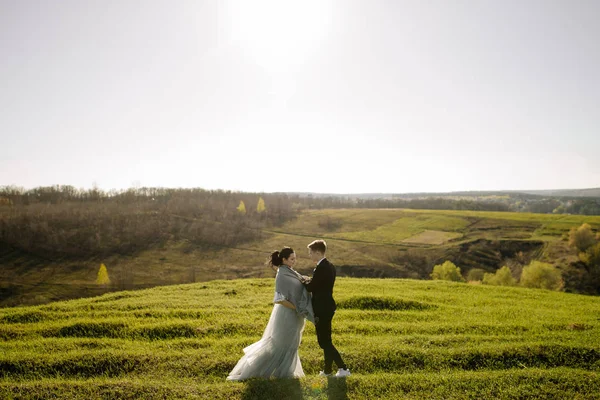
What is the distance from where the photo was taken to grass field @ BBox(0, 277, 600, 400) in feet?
31.6

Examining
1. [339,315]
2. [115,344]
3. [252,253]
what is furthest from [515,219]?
[115,344]

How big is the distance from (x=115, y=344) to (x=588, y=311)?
2211 centimetres

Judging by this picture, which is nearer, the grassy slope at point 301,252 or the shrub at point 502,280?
the shrub at point 502,280

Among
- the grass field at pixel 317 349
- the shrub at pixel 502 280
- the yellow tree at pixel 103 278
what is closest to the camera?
the grass field at pixel 317 349

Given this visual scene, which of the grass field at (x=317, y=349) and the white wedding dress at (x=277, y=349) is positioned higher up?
the white wedding dress at (x=277, y=349)

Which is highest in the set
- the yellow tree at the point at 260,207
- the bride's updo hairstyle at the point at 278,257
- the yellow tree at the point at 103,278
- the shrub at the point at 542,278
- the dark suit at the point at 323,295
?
the bride's updo hairstyle at the point at 278,257

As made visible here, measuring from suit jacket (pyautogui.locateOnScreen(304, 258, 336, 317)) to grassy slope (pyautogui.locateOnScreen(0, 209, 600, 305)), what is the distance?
90328mm

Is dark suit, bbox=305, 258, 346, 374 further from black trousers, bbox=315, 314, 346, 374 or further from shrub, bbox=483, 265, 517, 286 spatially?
shrub, bbox=483, 265, 517, 286

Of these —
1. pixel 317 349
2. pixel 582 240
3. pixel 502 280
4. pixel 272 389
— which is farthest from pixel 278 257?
pixel 582 240

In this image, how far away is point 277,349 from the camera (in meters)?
9.76

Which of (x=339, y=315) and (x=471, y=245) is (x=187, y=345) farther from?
(x=471, y=245)

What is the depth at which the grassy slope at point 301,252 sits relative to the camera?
9431cm

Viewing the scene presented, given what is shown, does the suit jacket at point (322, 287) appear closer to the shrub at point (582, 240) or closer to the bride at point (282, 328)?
the bride at point (282, 328)

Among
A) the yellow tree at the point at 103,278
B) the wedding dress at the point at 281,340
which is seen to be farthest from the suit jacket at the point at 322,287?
the yellow tree at the point at 103,278
